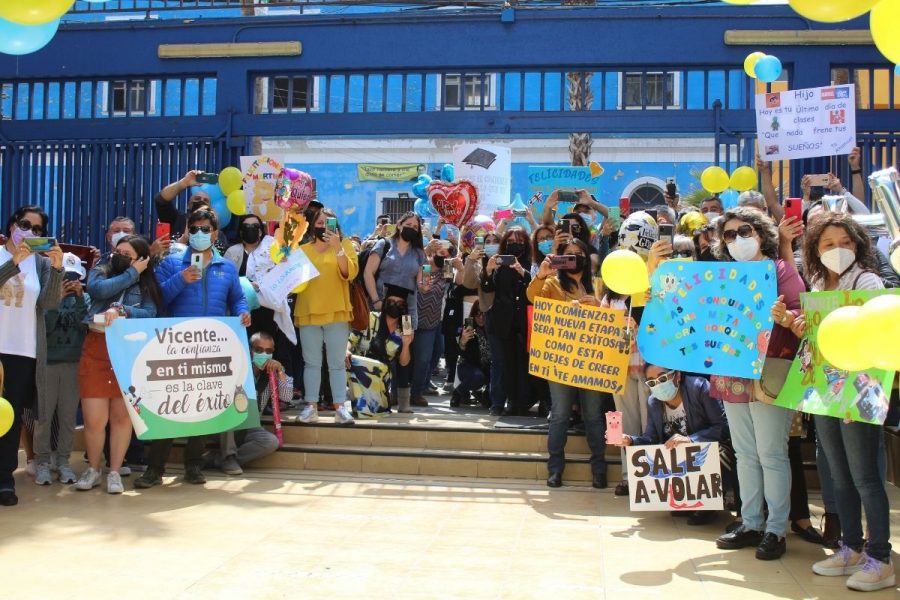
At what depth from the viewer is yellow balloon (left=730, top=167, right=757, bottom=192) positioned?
31.0ft

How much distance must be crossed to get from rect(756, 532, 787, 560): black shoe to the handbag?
2.53ft

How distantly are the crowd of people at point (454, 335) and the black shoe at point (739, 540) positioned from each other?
0.05ft

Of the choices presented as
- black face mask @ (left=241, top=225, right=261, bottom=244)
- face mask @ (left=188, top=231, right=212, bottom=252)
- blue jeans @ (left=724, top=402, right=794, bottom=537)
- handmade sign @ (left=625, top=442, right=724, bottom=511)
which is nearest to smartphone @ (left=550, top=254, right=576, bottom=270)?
handmade sign @ (left=625, top=442, right=724, bottom=511)

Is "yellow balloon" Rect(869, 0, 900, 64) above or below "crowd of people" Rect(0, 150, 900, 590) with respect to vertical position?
above

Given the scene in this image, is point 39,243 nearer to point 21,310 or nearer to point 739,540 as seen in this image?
point 21,310

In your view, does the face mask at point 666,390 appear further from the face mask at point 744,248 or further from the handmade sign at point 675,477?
the face mask at point 744,248

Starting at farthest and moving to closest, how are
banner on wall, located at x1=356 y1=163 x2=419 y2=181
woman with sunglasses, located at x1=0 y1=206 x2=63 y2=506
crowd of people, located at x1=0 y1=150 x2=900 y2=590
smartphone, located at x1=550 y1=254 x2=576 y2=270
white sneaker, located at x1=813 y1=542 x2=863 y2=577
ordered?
banner on wall, located at x1=356 y1=163 x2=419 y2=181
smartphone, located at x1=550 y1=254 x2=576 y2=270
woman with sunglasses, located at x1=0 y1=206 x2=63 y2=506
crowd of people, located at x1=0 y1=150 x2=900 y2=590
white sneaker, located at x1=813 y1=542 x2=863 y2=577

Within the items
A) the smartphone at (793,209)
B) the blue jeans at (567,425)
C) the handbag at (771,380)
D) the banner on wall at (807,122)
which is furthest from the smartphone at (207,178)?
the handbag at (771,380)

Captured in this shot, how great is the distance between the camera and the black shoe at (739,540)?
607 cm

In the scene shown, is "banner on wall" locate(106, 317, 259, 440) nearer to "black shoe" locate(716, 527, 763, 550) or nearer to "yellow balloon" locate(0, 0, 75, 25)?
"yellow balloon" locate(0, 0, 75, 25)

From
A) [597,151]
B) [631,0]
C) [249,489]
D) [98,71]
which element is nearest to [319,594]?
[249,489]

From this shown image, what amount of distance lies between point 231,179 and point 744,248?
5.54 m

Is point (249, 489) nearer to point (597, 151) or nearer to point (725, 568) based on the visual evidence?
point (725, 568)

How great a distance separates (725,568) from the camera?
5.68 meters
